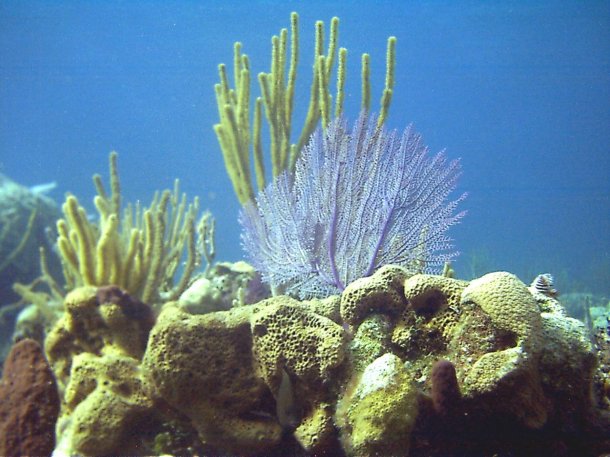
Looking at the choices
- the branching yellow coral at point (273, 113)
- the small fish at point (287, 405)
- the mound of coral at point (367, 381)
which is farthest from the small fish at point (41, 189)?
the small fish at point (287, 405)

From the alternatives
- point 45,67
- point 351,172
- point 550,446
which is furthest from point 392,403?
point 45,67

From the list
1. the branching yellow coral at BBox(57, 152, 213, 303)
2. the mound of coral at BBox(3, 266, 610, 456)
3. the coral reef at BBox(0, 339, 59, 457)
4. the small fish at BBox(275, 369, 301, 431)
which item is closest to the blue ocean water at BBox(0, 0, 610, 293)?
the branching yellow coral at BBox(57, 152, 213, 303)

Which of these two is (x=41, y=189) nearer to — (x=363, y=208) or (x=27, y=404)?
(x=27, y=404)

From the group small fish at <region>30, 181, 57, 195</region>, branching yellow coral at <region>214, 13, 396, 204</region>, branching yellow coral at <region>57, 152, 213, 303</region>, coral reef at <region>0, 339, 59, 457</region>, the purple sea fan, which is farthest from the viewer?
small fish at <region>30, 181, 57, 195</region>

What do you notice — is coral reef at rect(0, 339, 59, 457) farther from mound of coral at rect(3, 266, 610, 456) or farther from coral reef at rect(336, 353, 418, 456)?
coral reef at rect(336, 353, 418, 456)

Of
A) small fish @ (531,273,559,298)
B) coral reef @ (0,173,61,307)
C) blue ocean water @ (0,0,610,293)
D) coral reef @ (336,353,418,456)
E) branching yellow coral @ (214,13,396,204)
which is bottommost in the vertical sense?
coral reef @ (336,353,418,456)

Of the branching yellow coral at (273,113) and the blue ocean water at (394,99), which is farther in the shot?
the blue ocean water at (394,99)

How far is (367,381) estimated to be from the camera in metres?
2.06

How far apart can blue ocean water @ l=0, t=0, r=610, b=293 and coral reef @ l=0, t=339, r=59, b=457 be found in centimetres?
1199

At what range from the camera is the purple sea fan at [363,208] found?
330 centimetres

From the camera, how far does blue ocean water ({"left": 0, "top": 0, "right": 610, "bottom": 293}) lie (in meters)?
41.8

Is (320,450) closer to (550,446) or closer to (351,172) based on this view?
(550,446)

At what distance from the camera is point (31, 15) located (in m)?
37.4

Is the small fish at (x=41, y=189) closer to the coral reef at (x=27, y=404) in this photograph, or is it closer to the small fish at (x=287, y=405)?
the coral reef at (x=27, y=404)
